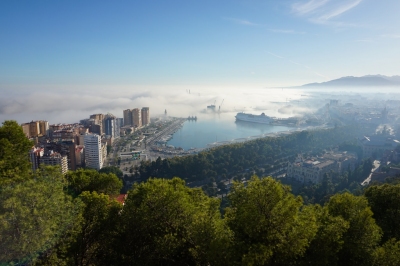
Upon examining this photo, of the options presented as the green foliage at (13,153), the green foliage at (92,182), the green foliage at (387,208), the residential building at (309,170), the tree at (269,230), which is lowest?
the residential building at (309,170)

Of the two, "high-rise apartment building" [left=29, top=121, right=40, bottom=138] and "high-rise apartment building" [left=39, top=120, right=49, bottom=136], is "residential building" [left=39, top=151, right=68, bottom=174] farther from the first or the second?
"high-rise apartment building" [left=39, top=120, right=49, bottom=136]

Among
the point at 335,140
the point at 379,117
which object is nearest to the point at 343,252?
the point at 335,140

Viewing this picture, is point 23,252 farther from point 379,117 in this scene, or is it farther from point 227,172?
point 379,117

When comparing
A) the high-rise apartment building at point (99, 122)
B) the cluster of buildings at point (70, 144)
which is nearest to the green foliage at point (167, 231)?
the cluster of buildings at point (70, 144)

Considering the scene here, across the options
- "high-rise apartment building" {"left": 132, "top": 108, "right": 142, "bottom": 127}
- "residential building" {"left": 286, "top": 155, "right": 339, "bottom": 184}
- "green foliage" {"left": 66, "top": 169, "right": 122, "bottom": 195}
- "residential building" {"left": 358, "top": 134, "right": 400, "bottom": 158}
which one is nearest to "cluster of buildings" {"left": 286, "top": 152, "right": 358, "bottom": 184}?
"residential building" {"left": 286, "top": 155, "right": 339, "bottom": 184}

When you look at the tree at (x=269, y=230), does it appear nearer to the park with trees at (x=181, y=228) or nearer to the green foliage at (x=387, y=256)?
the park with trees at (x=181, y=228)

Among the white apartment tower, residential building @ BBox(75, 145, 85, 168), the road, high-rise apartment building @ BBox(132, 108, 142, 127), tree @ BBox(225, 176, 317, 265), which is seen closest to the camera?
tree @ BBox(225, 176, 317, 265)

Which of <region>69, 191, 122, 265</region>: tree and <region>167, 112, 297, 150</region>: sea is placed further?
<region>167, 112, 297, 150</region>: sea

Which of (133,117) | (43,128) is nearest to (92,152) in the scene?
(43,128)
